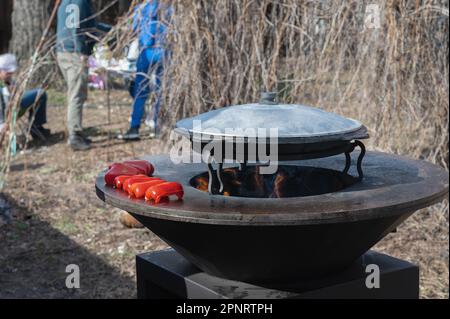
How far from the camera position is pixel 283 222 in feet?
6.40

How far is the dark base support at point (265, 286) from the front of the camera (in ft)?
7.38

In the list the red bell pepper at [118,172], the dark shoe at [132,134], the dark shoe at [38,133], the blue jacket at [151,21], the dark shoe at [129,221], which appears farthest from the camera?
the dark shoe at [38,133]

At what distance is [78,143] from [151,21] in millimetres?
2741

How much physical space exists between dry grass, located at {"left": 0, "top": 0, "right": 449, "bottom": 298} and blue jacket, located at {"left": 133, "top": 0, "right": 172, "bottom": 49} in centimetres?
11

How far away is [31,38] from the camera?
993cm

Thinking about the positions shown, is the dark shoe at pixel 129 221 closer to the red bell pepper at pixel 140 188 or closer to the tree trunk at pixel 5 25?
the red bell pepper at pixel 140 188

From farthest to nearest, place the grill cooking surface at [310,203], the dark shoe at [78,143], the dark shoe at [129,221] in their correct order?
the dark shoe at [78,143], the dark shoe at [129,221], the grill cooking surface at [310,203]

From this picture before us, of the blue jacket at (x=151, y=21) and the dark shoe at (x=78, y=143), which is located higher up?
the blue jacket at (x=151, y=21)

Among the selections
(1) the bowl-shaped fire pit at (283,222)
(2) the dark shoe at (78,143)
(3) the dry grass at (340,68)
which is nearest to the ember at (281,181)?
(1) the bowl-shaped fire pit at (283,222)

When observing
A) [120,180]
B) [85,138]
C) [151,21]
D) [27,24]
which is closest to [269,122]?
[120,180]

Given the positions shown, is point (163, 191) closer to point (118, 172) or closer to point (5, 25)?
point (118, 172)

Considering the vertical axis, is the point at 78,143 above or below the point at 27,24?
below

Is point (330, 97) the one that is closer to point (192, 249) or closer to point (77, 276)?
point (77, 276)

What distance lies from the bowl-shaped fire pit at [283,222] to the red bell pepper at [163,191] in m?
0.03
